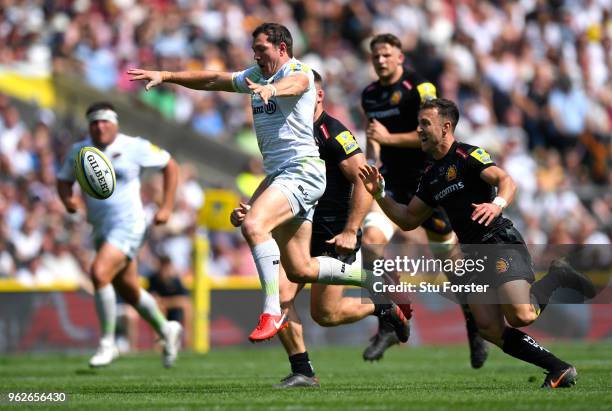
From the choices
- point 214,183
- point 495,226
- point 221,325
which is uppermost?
point 495,226

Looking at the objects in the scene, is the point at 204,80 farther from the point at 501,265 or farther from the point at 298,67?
the point at 501,265

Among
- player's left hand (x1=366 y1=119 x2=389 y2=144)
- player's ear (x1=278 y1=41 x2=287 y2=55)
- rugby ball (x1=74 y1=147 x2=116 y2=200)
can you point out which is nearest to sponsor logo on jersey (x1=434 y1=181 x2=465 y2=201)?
player's ear (x1=278 y1=41 x2=287 y2=55)

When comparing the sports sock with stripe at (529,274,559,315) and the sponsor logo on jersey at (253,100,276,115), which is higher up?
the sponsor logo on jersey at (253,100,276,115)

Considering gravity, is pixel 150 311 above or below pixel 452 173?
below

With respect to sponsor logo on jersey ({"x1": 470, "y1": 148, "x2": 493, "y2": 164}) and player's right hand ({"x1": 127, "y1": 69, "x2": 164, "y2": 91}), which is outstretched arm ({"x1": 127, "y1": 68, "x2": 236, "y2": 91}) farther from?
sponsor logo on jersey ({"x1": 470, "y1": 148, "x2": 493, "y2": 164})

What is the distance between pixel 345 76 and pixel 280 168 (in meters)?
13.7

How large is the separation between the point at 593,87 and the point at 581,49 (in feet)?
3.89

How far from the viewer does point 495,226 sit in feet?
31.4

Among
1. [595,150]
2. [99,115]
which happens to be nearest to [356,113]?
[595,150]

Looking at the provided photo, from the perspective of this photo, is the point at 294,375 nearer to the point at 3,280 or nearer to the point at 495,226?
the point at 495,226

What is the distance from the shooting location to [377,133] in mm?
12047

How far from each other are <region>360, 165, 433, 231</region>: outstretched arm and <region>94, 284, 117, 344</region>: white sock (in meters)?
4.13

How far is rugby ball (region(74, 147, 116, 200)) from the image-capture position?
11836 millimetres

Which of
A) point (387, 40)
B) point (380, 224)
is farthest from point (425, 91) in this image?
point (380, 224)
